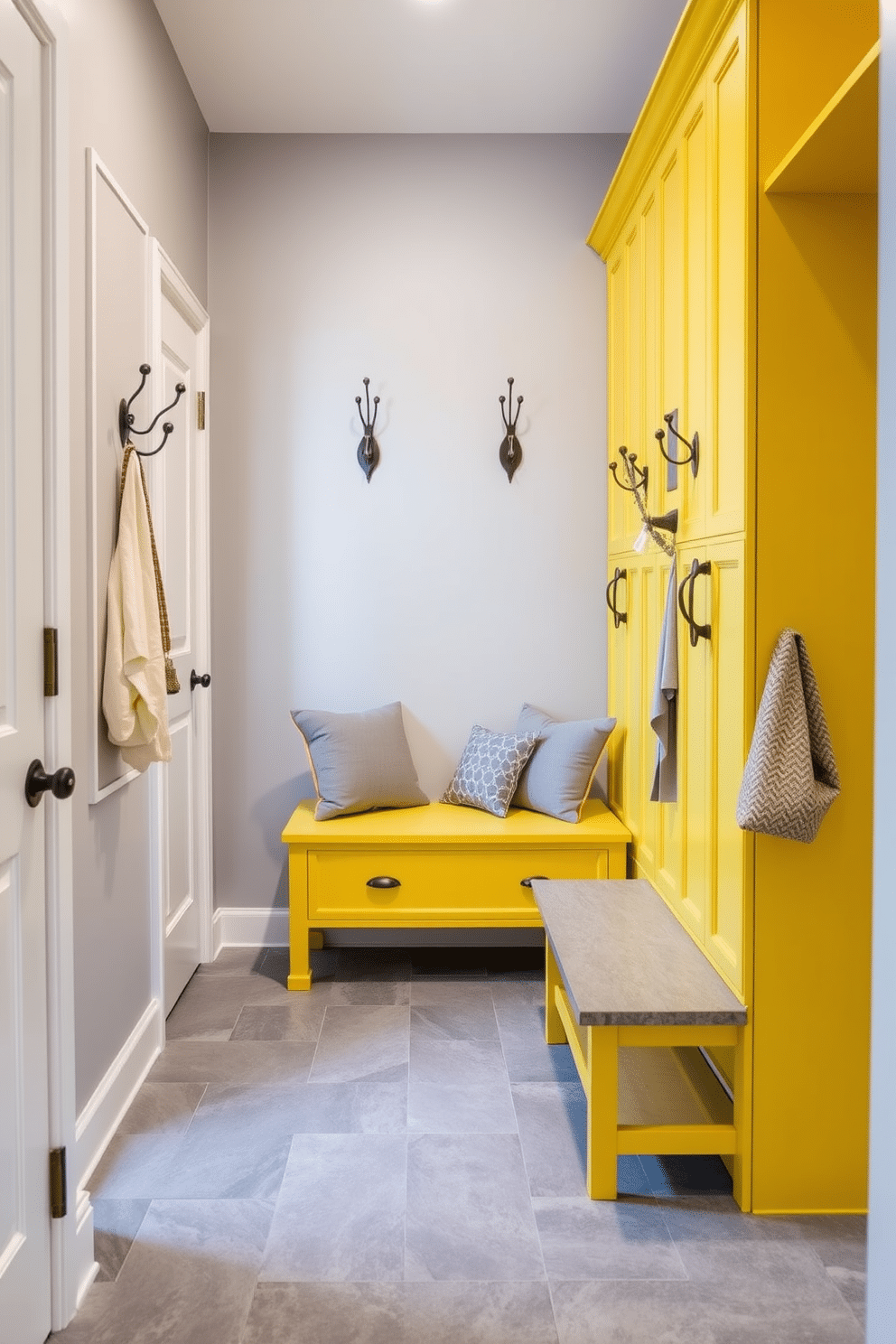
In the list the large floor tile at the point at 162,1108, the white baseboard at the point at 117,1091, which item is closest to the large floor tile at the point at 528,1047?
the large floor tile at the point at 162,1108

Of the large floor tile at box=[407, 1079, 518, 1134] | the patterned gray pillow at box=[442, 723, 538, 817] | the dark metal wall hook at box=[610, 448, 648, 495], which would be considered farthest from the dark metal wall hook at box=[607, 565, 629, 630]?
the large floor tile at box=[407, 1079, 518, 1134]

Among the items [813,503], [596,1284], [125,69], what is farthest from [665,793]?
[125,69]

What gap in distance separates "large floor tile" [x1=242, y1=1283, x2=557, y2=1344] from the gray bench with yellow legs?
0.37 metres

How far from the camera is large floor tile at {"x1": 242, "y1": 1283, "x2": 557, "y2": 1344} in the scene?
5.48ft

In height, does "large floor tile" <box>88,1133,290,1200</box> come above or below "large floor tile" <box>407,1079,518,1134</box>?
below

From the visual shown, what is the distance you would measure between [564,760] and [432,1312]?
5.91 ft

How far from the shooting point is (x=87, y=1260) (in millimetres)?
1815

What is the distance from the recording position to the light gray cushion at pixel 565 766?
10.7 ft

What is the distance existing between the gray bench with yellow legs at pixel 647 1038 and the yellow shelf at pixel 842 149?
1.57 meters

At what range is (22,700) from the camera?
159cm

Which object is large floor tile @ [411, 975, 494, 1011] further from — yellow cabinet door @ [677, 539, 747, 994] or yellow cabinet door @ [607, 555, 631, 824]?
yellow cabinet door @ [677, 539, 747, 994]

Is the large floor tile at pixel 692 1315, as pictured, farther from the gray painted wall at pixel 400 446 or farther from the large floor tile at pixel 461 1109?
the gray painted wall at pixel 400 446

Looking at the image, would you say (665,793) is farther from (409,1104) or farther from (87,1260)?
(87,1260)

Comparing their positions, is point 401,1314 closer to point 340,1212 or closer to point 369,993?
point 340,1212
